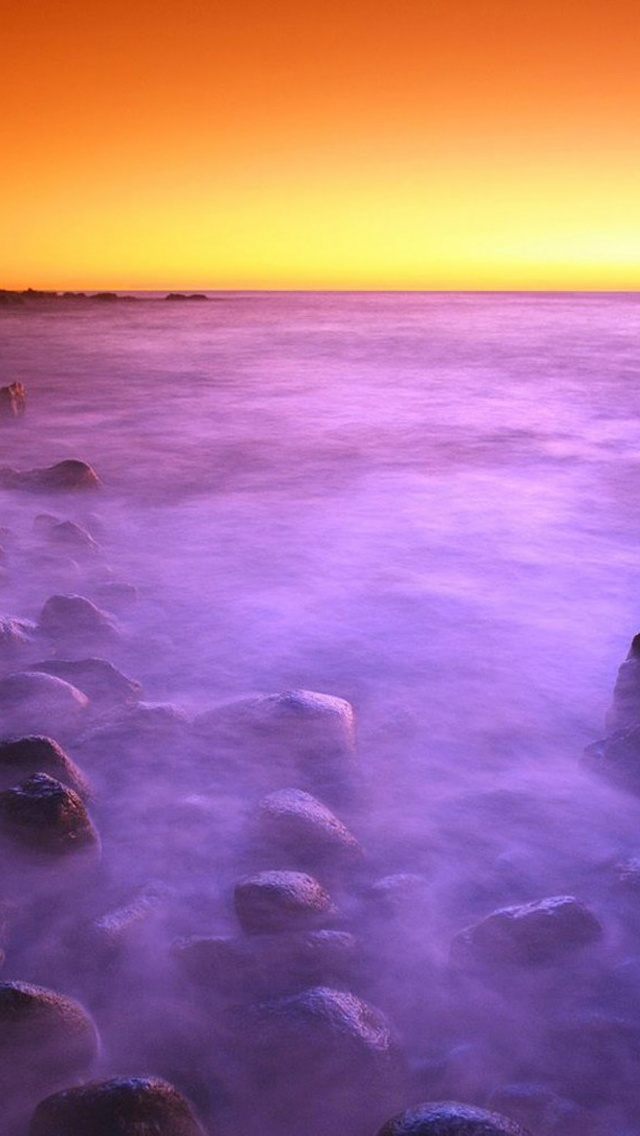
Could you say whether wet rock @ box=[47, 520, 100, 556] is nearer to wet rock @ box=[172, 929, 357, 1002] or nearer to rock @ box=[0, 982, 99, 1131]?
wet rock @ box=[172, 929, 357, 1002]

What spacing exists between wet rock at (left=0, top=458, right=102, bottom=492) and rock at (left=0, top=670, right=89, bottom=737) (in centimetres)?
465

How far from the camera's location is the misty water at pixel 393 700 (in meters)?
2.36

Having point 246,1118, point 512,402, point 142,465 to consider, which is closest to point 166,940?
point 246,1118

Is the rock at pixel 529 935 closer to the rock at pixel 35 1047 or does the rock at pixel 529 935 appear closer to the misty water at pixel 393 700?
the misty water at pixel 393 700

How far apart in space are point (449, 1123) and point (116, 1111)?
26.8 inches

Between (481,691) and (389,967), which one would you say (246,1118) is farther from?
(481,691)

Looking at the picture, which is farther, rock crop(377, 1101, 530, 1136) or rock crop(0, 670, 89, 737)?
rock crop(0, 670, 89, 737)

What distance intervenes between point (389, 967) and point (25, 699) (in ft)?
6.91

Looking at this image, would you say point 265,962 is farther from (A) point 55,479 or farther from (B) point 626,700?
(A) point 55,479

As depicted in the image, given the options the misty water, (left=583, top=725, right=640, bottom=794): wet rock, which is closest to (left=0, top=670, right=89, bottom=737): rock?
the misty water

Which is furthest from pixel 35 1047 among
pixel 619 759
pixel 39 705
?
pixel 619 759

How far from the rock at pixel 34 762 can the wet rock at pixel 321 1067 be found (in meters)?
1.31

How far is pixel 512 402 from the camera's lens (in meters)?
17.1

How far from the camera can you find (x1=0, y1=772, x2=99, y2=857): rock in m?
2.88
